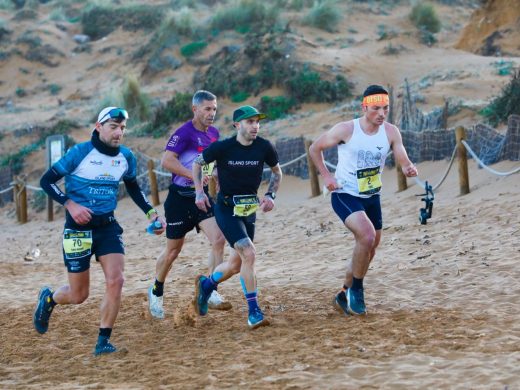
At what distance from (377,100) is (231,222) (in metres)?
1.47

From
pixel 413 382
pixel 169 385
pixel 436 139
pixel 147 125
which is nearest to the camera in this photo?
pixel 413 382

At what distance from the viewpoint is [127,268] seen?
11.1 metres

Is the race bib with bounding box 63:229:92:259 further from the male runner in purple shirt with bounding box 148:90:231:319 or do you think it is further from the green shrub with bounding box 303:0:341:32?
the green shrub with bounding box 303:0:341:32

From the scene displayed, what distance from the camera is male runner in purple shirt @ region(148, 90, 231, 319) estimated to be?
24.1 feet

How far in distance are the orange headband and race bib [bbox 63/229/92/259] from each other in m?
2.34

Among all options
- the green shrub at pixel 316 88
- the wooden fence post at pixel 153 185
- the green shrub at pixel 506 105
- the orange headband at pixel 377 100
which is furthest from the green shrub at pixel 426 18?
the orange headband at pixel 377 100

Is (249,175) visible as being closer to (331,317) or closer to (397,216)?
(331,317)

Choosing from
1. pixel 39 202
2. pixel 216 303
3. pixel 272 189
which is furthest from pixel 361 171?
pixel 39 202

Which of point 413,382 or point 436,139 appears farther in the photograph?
point 436,139

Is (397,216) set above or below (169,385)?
below

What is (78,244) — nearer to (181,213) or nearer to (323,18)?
(181,213)

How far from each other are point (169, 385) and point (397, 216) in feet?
25.5

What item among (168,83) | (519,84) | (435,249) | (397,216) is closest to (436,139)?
(519,84)

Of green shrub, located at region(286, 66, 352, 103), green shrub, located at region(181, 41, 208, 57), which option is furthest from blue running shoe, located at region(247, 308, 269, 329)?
green shrub, located at region(181, 41, 208, 57)
